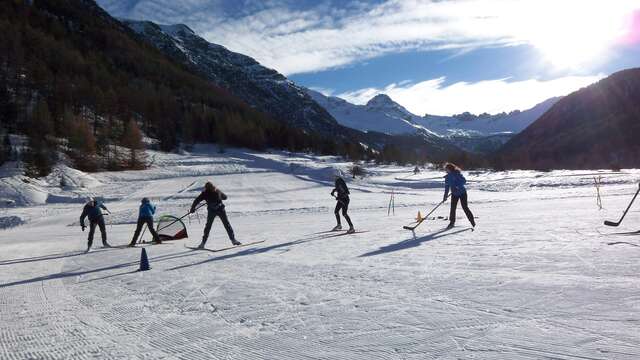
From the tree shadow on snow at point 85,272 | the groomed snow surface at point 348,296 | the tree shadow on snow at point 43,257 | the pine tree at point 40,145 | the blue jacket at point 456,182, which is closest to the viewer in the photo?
the groomed snow surface at point 348,296

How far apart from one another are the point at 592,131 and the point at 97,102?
436 feet

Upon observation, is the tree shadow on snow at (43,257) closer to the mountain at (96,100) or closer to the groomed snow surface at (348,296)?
the groomed snow surface at (348,296)

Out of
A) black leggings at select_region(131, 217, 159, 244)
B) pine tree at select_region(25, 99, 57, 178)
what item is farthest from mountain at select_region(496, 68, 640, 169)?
black leggings at select_region(131, 217, 159, 244)

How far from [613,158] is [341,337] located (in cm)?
12899

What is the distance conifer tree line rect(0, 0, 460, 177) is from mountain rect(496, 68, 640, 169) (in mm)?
43953

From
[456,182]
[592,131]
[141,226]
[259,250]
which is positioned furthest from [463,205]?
[592,131]

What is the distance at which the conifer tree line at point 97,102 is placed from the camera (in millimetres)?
59156

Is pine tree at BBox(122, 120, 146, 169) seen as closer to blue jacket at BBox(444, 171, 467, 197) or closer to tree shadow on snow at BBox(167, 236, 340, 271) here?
tree shadow on snow at BBox(167, 236, 340, 271)

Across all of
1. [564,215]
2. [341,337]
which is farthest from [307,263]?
[564,215]

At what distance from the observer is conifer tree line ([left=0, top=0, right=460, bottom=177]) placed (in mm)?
59156

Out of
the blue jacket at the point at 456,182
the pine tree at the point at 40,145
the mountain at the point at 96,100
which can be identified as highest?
the mountain at the point at 96,100

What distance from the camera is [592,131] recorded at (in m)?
137

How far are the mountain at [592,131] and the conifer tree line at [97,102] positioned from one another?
144 ft

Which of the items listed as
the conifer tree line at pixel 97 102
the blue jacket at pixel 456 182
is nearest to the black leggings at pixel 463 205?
the blue jacket at pixel 456 182
